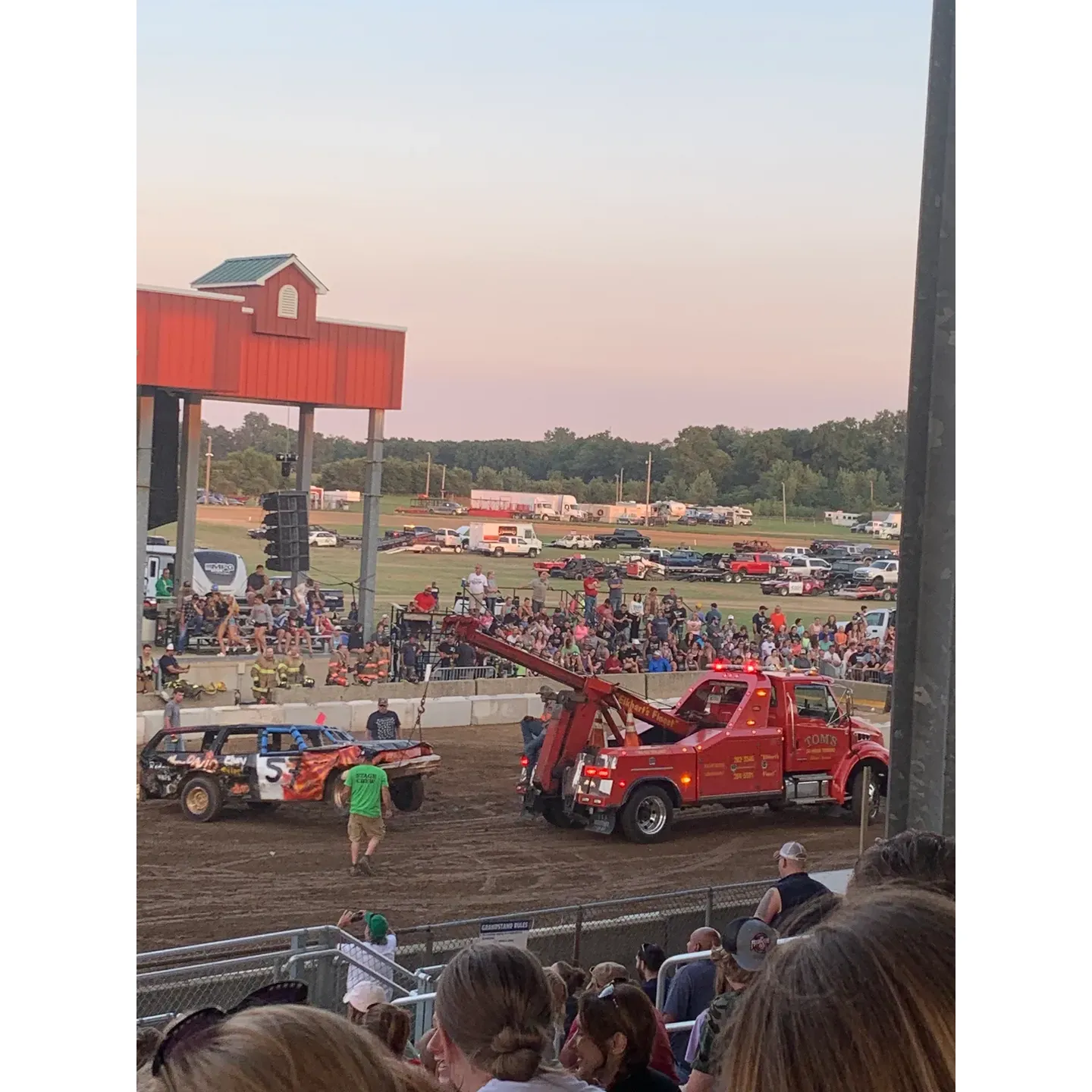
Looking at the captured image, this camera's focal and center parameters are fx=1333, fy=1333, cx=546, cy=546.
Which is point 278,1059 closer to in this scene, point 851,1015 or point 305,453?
point 851,1015

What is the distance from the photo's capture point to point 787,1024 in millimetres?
768

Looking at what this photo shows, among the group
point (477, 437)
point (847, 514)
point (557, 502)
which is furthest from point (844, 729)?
point (477, 437)

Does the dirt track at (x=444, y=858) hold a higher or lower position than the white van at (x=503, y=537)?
→ lower

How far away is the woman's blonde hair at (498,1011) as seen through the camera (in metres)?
1.50

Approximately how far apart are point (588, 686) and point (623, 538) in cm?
74

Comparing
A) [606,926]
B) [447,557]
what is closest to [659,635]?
[447,557]

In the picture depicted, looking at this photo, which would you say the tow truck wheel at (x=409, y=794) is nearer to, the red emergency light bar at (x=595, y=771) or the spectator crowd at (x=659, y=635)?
the spectator crowd at (x=659, y=635)

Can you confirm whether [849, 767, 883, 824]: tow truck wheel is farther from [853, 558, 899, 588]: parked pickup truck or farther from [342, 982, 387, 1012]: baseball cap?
[342, 982, 387, 1012]: baseball cap

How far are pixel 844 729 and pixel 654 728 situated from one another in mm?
833

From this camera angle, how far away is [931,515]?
225cm

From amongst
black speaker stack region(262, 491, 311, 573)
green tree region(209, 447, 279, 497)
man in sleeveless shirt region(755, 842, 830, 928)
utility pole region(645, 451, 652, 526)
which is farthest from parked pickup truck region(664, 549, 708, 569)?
man in sleeveless shirt region(755, 842, 830, 928)

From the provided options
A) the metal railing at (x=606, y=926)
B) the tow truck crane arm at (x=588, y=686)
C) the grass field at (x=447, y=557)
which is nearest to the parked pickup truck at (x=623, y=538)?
the grass field at (x=447, y=557)

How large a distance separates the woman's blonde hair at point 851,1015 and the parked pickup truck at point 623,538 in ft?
14.4
